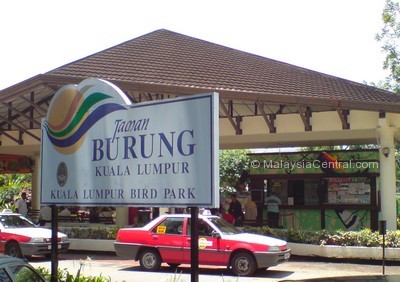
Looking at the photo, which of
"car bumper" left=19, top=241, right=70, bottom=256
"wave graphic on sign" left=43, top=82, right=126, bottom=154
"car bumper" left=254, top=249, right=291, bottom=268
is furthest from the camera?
"car bumper" left=19, top=241, right=70, bottom=256

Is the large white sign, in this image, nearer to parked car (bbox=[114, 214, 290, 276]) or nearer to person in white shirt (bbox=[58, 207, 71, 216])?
parked car (bbox=[114, 214, 290, 276])

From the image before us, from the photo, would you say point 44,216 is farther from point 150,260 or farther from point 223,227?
point 223,227

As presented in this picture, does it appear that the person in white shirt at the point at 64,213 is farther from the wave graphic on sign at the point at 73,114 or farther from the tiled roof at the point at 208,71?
the wave graphic on sign at the point at 73,114

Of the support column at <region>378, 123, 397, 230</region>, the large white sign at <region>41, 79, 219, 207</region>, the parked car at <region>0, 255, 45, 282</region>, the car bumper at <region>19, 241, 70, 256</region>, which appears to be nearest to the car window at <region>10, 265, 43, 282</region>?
the parked car at <region>0, 255, 45, 282</region>

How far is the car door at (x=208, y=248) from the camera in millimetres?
14422

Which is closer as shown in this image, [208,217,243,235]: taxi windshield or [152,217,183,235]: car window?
[208,217,243,235]: taxi windshield

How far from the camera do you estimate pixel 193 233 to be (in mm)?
6875

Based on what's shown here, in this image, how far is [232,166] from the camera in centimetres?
4494

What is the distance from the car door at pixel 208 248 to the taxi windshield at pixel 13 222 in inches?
249

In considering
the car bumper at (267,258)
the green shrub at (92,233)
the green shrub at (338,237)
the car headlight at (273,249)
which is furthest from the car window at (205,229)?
the green shrub at (92,233)

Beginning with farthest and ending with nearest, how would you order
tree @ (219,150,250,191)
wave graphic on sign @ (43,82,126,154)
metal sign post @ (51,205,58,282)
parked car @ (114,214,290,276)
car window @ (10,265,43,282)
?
tree @ (219,150,250,191) → parked car @ (114,214,290,276) → metal sign post @ (51,205,58,282) → wave graphic on sign @ (43,82,126,154) → car window @ (10,265,43,282)

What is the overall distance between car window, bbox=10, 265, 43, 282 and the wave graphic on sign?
2.58 m

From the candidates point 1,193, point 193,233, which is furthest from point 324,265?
point 1,193

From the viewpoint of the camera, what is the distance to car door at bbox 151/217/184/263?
14.9m
